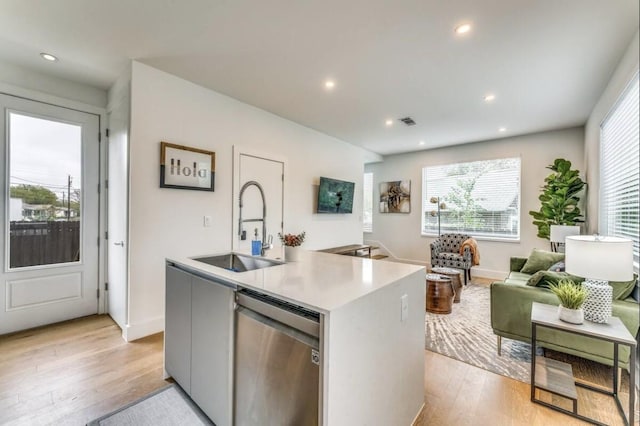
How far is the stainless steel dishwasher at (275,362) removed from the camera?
3.68 feet

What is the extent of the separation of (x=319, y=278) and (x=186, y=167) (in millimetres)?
2339

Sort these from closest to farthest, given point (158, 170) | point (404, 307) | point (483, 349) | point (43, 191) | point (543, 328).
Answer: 1. point (404, 307)
2. point (543, 328)
3. point (483, 349)
4. point (158, 170)
5. point (43, 191)

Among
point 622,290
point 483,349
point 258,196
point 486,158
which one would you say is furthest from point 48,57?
point 486,158

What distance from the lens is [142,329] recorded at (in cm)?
282

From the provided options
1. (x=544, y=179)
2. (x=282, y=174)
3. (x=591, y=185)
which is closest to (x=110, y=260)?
(x=282, y=174)

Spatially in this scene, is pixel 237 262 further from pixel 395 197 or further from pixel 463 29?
pixel 395 197

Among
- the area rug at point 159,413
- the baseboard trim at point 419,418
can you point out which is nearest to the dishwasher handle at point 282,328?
the area rug at point 159,413

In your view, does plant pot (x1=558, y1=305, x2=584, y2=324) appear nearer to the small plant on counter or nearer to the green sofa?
the small plant on counter

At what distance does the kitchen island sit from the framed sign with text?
1276mm

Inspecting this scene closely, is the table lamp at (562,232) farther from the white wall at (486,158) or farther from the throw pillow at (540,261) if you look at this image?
the white wall at (486,158)

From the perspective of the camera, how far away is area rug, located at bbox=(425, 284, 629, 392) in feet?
7.21

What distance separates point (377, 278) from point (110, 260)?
11.0 ft

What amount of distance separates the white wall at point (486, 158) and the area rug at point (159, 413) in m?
5.53

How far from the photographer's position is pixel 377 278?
149cm
